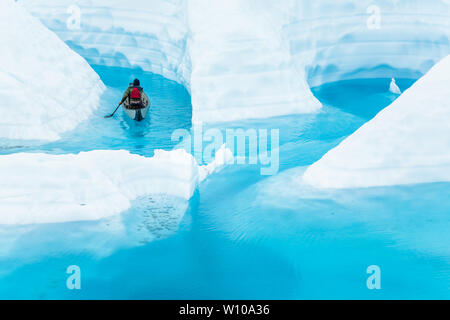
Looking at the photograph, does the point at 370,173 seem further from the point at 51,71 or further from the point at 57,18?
the point at 57,18

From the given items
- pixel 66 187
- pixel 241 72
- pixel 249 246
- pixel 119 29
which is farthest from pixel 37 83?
pixel 249 246

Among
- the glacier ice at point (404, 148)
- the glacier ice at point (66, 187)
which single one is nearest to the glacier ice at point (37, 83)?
the glacier ice at point (66, 187)

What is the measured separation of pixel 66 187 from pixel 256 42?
260 inches

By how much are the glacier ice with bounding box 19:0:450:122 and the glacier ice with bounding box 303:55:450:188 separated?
4503 mm

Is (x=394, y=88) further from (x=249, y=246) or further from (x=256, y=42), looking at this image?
(x=249, y=246)

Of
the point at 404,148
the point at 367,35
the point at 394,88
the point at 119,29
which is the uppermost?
the point at 119,29

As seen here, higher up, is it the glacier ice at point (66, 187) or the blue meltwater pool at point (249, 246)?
the glacier ice at point (66, 187)

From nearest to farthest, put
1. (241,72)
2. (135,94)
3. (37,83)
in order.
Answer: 1. (37,83)
2. (241,72)
3. (135,94)

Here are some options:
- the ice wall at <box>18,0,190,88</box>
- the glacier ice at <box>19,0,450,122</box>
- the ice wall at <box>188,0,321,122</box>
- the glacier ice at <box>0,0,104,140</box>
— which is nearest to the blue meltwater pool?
the ice wall at <box>188,0,321,122</box>

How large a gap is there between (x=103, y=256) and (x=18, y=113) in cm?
567

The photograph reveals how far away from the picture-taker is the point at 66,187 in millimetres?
6398

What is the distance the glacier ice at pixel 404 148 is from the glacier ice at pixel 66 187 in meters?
2.45

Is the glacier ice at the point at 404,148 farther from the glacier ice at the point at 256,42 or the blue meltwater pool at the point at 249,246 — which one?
the glacier ice at the point at 256,42

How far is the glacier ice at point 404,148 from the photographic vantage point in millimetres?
7000
